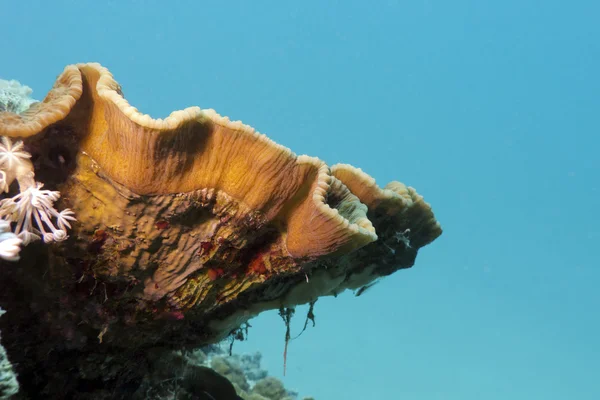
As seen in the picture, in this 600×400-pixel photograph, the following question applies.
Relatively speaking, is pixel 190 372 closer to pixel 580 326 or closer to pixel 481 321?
pixel 481 321

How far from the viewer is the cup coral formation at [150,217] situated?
6.57 feet

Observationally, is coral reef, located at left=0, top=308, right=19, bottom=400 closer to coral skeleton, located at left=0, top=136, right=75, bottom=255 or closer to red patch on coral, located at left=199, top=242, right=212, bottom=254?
coral skeleton, located at left=0, top=136, right=75, bottom=255

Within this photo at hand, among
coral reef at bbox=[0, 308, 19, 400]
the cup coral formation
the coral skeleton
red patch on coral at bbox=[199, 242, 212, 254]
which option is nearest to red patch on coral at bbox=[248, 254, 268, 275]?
the cup coral formation

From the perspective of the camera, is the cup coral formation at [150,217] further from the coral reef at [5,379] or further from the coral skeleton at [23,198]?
the coral reef at [5,379]

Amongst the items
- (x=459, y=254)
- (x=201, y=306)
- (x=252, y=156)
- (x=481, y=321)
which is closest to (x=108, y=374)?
(x=201, y=306)

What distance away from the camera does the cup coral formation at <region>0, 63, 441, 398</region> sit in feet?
6.57

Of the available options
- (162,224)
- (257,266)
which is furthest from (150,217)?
(257,266)

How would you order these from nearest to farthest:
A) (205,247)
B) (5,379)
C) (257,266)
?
1. (5,379)
2. (205,247)
3. (257,266)

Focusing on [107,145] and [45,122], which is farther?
[107,145]

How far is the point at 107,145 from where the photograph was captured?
2092 millimetres

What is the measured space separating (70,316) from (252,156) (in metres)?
1.68

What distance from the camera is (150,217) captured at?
227 cm

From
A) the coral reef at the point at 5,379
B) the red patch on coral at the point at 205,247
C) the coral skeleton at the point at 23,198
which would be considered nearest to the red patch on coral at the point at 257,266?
the red patch on coral at the point at 205,247

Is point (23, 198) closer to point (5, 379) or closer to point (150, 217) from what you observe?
point (150, 217)
